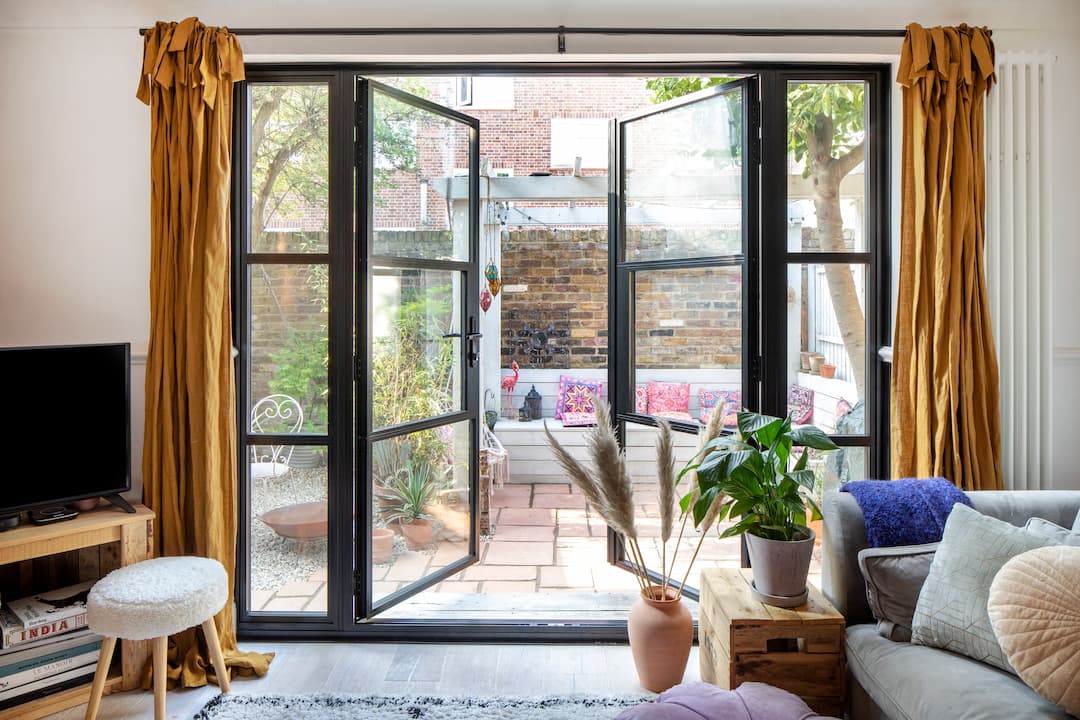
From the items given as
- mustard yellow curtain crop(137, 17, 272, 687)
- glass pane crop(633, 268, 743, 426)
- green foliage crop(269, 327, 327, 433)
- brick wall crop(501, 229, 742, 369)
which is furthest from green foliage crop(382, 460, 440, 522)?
brick wall crop(501, 229, 742, 369)

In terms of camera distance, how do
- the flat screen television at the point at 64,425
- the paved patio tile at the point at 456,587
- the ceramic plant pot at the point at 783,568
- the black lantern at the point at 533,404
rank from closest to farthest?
the ceramic plant pot at the point at 783,568
the flat screen television at the point at 64,425
the paved patio tile at the point at 456,587
the black lantern at the point at 533,404

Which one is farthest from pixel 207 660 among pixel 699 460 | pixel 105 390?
pixel 699 460

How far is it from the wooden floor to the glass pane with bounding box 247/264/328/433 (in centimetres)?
90

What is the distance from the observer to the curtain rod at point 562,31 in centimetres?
246

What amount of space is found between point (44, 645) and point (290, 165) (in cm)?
183

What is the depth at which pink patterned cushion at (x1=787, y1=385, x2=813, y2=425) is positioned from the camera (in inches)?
103

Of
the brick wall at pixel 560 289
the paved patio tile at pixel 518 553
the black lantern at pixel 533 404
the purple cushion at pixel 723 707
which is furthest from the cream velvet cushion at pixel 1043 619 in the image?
the brick wall at pixel 560 289

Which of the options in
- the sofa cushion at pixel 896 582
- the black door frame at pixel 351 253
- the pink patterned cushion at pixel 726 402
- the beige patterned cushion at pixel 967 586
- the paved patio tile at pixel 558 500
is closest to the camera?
the beige patterned cushion at pixel 967 586

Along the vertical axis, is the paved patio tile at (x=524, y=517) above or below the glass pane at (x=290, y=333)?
below

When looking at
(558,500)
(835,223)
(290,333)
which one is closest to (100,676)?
(290,333)

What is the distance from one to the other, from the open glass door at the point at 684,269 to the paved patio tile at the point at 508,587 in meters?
0.45

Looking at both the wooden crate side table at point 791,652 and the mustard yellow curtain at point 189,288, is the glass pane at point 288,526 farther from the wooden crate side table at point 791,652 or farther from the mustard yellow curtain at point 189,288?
the wooden crate side table at point 791,652

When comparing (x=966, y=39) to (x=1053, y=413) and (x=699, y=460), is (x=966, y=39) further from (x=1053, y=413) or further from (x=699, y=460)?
(x=699, y=460)

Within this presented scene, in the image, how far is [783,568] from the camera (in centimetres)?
189
